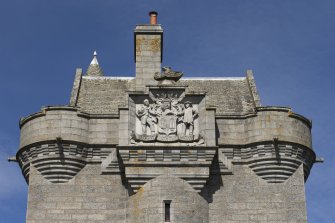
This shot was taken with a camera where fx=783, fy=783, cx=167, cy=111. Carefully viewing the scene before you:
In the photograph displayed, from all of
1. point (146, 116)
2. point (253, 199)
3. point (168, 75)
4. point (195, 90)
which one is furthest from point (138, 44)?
point (253, 199)

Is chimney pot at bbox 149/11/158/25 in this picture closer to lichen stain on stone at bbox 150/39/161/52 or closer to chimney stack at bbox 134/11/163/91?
chimney stack at bbox 134/11/163/91

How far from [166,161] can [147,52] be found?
19.6 feet

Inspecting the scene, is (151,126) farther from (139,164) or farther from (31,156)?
(31,156)

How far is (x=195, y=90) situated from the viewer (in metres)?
31.7

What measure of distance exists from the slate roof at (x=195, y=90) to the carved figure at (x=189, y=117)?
4.95 ft

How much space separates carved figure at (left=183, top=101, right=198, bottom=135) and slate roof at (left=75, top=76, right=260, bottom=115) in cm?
151

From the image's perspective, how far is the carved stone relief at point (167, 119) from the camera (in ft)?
89.6

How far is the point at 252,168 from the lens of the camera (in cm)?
2775

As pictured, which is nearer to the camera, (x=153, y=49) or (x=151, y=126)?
(x=151, y=126)

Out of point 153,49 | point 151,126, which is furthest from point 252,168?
point 153,49

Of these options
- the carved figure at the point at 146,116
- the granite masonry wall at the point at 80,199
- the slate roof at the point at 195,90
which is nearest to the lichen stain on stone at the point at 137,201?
the granite masonry wall at the point at 80,199

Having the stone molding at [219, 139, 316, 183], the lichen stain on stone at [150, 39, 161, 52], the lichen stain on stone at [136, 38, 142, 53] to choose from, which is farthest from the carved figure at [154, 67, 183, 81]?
the stone molding at [219, 139, 316, 183]

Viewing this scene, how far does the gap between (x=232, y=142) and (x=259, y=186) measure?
184 cm

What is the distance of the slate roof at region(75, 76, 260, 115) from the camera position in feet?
98.8
